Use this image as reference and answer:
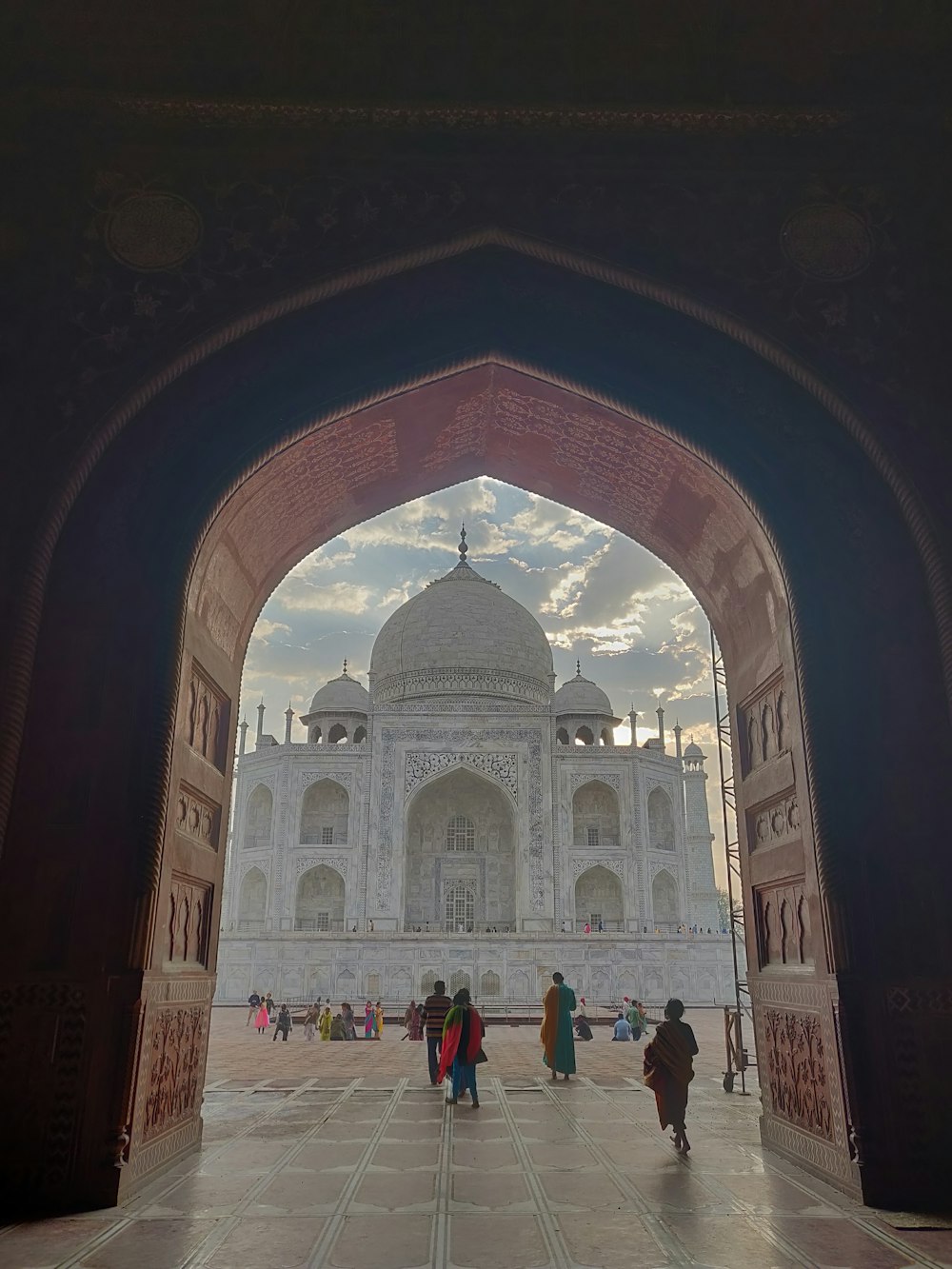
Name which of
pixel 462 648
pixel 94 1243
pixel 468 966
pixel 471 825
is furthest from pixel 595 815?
pixel 94 1243

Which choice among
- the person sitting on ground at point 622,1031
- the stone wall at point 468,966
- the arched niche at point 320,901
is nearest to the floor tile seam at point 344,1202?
the person sitting on ground at point 622,1031

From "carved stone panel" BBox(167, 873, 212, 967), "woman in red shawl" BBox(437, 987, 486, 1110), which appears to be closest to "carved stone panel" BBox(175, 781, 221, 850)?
"carved stone panel" BBox(167, 873, 212, 967)

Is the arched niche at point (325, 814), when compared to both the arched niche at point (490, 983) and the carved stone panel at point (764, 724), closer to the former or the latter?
the arched niche at point (490, 983)

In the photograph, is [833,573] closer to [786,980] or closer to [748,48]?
[786,980]

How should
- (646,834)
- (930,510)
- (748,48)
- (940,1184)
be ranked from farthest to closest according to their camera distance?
1. (646,834)
2. (748,48)
3. (930,510)
4. (940,1184)

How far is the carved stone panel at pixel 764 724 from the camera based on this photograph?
631 cm

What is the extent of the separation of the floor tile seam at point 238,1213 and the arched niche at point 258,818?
27.6m

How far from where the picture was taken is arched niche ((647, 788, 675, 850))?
3384cm

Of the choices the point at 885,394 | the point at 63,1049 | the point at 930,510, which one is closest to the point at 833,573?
the point at 930,510

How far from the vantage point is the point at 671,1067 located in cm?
631

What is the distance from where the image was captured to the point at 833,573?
19.5 ft

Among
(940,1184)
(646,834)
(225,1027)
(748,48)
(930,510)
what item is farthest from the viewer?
(646,834)

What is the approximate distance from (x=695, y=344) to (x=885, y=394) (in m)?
1.28

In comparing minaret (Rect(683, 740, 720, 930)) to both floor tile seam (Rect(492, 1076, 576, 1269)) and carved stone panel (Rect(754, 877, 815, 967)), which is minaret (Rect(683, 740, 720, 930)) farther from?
floor tile seam (Rect(492, 1076, 576, 1269))
